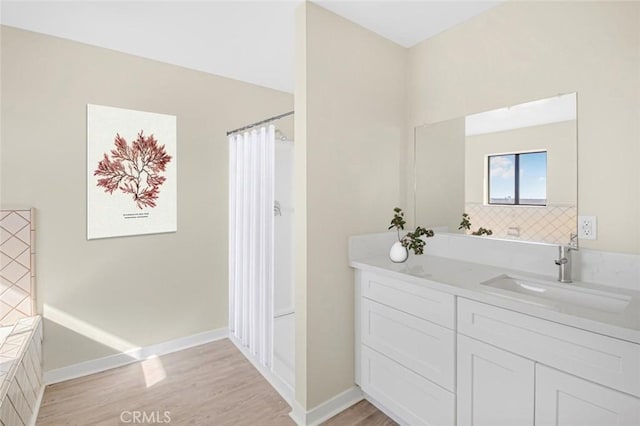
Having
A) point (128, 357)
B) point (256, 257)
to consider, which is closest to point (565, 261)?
point (256, 257)

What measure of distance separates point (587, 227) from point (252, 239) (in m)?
2.11

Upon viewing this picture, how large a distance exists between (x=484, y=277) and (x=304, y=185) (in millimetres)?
1115

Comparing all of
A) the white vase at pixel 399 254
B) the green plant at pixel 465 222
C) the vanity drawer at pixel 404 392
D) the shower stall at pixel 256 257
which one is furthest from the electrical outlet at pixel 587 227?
the shower stall at pixel 256 257

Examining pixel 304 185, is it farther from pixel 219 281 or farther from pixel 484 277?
pixel 219 281

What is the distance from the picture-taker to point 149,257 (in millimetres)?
2584

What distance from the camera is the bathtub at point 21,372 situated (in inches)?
57.7

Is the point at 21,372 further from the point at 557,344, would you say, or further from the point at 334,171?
the point at 557,344

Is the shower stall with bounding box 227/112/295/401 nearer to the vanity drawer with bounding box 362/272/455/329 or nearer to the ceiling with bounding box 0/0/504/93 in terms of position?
the ceiling with bounding box 0/0/504/93

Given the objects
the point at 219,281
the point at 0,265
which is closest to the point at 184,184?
the point at 219,281

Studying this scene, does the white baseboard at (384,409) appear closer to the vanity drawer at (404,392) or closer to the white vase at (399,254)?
the vanity drawer at (404,392)

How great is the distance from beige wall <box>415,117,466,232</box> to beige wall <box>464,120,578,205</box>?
0.09 meters

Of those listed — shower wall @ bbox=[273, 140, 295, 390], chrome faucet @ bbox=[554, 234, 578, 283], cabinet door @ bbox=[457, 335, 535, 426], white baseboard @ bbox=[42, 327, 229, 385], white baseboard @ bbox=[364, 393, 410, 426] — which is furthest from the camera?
shower wall @ bbox=[273, 140, 295, 390]

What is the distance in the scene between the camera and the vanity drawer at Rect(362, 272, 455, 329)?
1513mm

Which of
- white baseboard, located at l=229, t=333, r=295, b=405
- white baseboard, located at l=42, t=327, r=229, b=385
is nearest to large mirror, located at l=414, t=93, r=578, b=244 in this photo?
white baseboard, located at l=229, t=333, r=295, b=405
